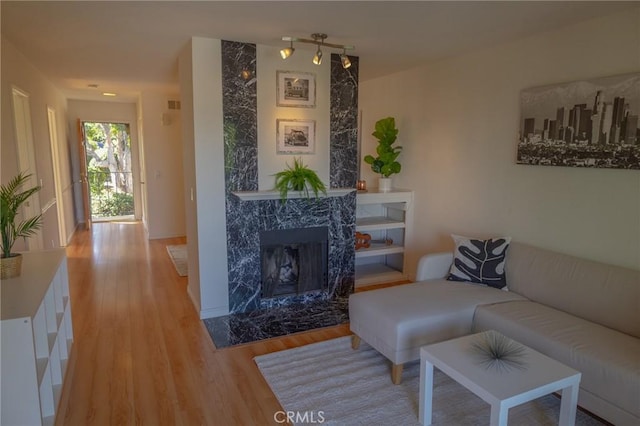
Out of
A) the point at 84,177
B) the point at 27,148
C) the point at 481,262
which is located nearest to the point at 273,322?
the point at 481,262

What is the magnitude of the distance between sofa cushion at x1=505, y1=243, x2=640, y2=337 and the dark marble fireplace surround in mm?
1505

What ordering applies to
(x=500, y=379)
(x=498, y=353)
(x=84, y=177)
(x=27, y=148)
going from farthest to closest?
(x=84, y=177)
(x=27, y=148)
(x=498, y=353)
(x=500, y=379)

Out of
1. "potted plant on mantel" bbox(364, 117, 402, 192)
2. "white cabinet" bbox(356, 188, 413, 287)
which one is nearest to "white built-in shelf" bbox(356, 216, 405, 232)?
"white cabinet" bbox(356, 188, 413, 287)

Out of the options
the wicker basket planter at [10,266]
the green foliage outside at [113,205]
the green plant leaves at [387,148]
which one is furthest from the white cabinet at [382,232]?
the green foliage outside at [113,205]

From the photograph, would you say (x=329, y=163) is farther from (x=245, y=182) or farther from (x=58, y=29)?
(x=58, y=29)

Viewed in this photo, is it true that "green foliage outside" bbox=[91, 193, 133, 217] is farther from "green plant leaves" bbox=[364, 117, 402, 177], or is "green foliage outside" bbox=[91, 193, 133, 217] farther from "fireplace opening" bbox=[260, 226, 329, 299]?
"green plant leaves" bbox=[364, 117, 402, 177]

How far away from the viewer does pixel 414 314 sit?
261 centimetres

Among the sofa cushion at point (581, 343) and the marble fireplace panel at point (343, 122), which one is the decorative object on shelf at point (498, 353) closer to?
the sofa cushion at point (581, 343)

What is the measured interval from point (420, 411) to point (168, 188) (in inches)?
222

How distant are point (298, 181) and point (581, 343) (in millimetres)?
2308

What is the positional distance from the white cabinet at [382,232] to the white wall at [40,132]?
3.08m

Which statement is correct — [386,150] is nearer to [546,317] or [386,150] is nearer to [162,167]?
[546,317]

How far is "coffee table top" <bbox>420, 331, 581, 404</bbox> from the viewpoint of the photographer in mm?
1812

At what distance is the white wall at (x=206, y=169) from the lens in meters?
3.26
